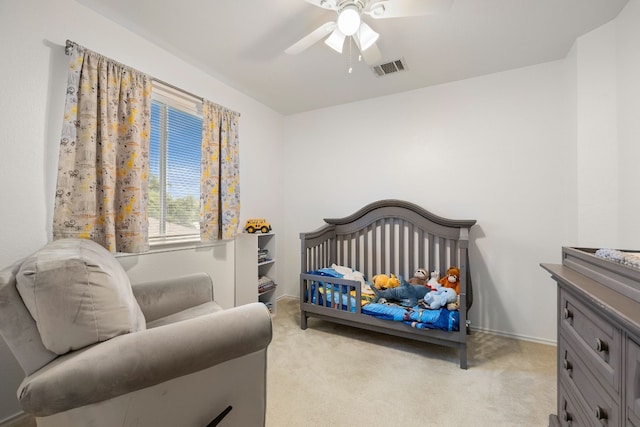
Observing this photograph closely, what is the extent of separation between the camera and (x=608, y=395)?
0.82 metres

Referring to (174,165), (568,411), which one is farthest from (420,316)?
(174,165)

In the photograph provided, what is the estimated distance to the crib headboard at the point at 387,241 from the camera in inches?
103

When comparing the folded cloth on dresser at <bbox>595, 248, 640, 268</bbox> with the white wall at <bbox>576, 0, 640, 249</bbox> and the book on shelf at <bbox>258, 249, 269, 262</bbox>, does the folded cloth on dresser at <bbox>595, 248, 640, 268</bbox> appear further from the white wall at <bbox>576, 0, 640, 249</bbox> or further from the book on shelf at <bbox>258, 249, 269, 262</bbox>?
the book on shelf at <bbox>258, 249, 269, 262</bbox>

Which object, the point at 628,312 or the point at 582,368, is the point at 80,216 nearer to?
the point at 628,312

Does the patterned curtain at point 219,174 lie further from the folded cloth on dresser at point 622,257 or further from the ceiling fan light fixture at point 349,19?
the folded cloth on dresser at point 622,257

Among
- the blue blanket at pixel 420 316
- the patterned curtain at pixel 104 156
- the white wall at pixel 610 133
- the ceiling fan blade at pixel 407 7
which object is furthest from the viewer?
the blue blanket at pixel 420 316

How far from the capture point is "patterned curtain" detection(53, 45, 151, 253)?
5.29 ft

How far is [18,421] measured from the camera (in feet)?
4.75

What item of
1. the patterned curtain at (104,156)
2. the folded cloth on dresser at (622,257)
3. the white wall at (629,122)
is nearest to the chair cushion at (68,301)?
the patterned curtain at (104,156)

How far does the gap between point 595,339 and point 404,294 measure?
154 cm

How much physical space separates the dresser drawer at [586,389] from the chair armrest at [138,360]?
111 centimetres

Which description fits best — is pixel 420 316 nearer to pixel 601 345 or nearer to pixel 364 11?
pixel 601 345

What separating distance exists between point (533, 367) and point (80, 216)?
3.21m

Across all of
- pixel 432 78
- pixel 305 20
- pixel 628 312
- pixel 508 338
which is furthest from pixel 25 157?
pixel 508 338
